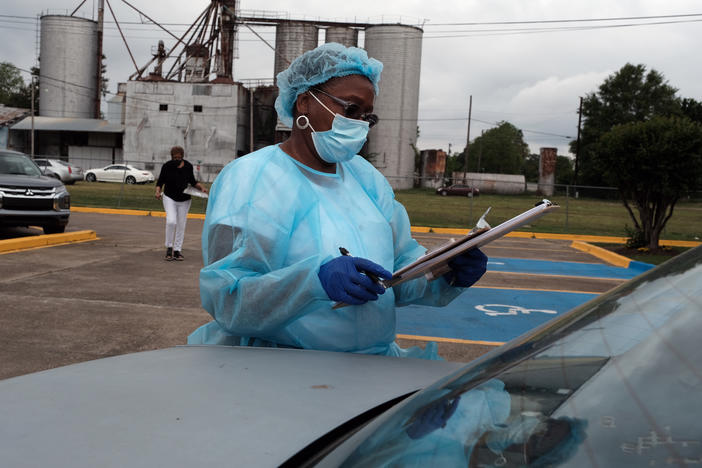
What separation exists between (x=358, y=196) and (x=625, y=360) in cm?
139

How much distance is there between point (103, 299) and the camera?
21.0ft

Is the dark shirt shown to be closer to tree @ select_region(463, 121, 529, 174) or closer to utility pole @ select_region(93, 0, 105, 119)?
utility pole @ select_region(93, 0, 105, 119)

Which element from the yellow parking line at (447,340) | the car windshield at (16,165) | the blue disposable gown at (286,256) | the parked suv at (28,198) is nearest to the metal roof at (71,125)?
the car windshield at (16,165)

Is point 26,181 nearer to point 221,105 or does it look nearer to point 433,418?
point 433,418

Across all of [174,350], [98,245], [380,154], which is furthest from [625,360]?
[380,154]

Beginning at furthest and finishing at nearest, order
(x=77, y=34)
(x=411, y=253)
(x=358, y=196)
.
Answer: (x=77, y=34) → (x=411, y=253) → (x=358, y=196)

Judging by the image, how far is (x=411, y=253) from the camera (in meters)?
2.25

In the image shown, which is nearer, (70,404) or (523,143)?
(70,404)

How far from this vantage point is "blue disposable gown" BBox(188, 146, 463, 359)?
5.67 feet

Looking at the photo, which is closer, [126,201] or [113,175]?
[126,201]

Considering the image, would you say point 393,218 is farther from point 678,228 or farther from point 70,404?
point 678,228

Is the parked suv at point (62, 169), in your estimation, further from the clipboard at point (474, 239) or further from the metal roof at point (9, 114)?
the clipboard at point (474, 239)

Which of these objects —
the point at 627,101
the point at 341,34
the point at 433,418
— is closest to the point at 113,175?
the point at 341,34

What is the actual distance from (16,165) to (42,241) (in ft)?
7.57
